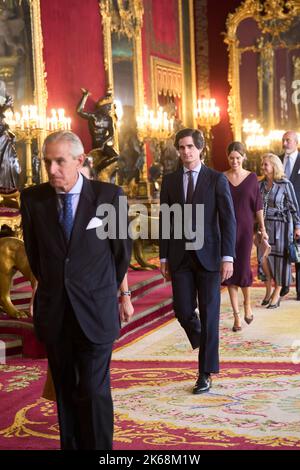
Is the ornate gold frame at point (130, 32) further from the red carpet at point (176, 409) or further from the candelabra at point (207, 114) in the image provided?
the red carpet at point (176, 409)

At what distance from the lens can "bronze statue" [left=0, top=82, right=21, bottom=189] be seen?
9.16m

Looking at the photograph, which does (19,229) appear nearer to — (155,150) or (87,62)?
(87,62)

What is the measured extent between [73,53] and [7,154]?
8.43 ft

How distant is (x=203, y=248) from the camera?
5.06 metres

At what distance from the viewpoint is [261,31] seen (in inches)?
642

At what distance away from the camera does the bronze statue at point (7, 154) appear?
916 centimetres

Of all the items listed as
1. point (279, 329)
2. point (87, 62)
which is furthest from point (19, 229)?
point (87, 62)

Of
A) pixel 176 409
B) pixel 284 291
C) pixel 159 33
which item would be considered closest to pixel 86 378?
pixel 176 409

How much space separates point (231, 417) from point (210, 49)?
1314 cm

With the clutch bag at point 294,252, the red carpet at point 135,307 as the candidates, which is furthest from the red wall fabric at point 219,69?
the clutch bag at point 294,252

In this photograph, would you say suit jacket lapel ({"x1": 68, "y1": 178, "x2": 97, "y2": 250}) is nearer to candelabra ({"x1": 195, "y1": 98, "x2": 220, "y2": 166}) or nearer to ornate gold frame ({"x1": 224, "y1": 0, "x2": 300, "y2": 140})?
candelabra ({"x1": 195, "y1": 98, "x2": 220, "y2": 166})

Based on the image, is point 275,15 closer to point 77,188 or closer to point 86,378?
point 77,188

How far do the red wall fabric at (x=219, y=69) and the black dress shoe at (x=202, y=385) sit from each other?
11.8 m

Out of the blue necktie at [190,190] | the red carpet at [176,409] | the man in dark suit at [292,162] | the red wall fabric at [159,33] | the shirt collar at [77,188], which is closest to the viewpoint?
the shirt collar at [77,188]
